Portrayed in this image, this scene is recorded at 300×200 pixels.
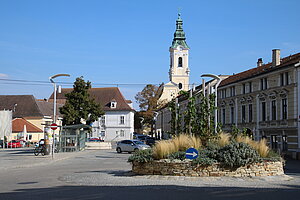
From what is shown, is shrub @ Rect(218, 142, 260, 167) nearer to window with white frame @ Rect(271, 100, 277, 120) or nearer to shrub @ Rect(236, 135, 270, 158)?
shrub @ Rect(236, 135, 270, 158)

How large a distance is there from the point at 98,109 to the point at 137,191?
40.8 metres

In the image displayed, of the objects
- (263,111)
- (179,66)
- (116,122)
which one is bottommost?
(116,122)

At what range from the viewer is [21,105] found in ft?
281

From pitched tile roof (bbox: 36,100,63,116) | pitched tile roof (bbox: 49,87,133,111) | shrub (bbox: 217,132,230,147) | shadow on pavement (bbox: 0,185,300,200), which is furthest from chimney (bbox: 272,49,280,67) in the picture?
pitched tile roof (bbox: 36,100,63,116)

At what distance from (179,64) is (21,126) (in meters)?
50.7

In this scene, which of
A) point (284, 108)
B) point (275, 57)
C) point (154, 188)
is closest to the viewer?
point (154, 188)

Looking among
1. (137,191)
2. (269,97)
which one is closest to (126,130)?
(269,97)

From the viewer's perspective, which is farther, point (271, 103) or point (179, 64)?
point (179, 64)

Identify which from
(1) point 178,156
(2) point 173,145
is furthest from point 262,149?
(2) point 173,145

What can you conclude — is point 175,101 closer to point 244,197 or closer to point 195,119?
point 195,119

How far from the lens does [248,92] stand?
157 feet

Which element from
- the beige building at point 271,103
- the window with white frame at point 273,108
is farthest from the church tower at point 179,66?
the window with white frame at point 273,108

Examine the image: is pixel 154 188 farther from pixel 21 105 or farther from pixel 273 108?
pixel 21 105

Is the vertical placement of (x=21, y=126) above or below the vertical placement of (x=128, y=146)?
above
